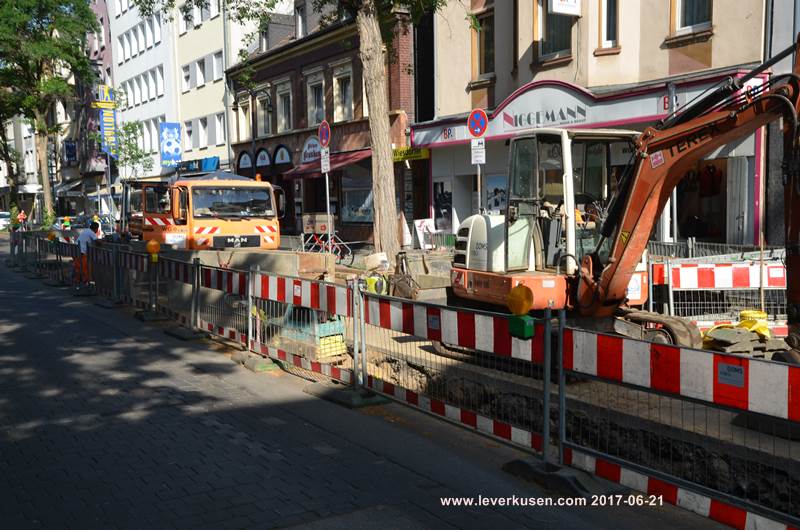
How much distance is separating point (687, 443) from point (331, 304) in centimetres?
373

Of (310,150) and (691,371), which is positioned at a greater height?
(310,150)

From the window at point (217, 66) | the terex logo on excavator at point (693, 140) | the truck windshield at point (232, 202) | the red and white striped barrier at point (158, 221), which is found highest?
the window at point (217, 66)

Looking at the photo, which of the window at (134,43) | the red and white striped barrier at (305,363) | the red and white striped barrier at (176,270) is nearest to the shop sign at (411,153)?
the red and white striped barrier at (176,270)

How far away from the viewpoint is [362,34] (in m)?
15.5

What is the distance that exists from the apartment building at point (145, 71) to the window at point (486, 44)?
28.2 metres

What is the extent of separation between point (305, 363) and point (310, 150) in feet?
73.7

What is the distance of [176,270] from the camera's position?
1148cm

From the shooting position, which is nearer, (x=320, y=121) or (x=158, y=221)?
(x=158, y=221)

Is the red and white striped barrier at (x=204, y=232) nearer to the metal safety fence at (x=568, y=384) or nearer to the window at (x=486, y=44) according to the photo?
the metal safety fence at (x=568, y=384)

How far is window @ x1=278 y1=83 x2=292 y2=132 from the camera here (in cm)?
3275

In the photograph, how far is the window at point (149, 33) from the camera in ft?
157

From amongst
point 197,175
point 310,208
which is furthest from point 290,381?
point 310,208

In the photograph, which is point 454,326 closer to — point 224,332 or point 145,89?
point 224,332

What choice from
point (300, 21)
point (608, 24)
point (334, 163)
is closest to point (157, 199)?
point (334, 163)
